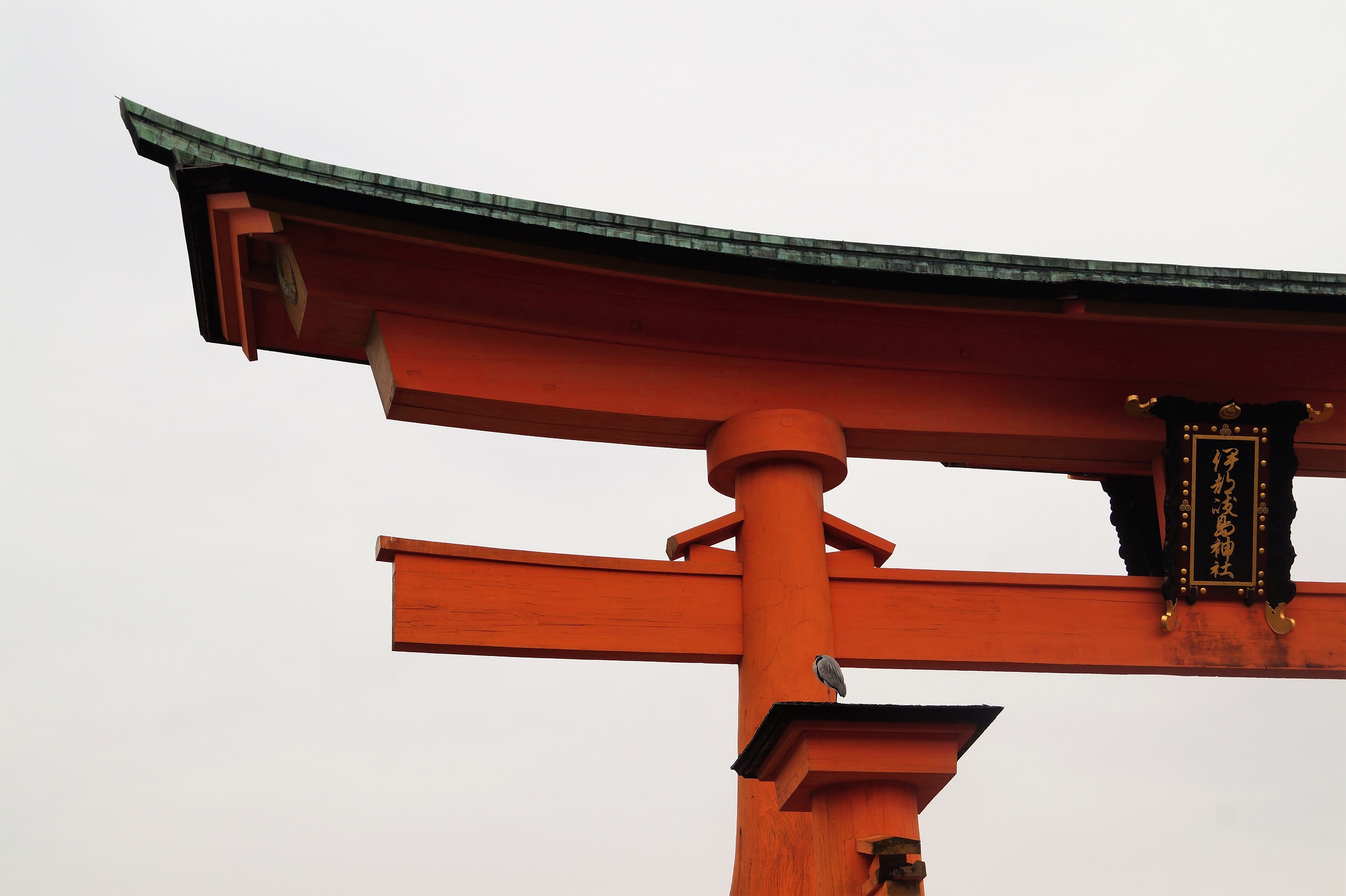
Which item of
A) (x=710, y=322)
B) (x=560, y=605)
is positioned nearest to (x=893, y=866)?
(x=560, y=605)

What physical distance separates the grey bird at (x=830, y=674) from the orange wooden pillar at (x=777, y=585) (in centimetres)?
39

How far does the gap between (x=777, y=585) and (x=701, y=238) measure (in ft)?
5.92

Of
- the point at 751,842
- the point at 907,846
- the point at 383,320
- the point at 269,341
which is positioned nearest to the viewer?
the point at 907,846

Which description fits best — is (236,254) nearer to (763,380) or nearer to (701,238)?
(701,238)

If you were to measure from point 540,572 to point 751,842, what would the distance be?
63.3 inches

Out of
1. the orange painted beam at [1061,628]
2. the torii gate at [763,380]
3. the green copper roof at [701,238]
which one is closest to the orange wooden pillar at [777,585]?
the torii gate at [763,380]

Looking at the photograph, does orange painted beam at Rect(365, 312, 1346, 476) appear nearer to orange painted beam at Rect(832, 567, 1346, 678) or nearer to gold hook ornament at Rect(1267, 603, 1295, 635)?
orange painted beam at Rect(832, 567, 1346, 678)

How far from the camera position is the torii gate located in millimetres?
6262

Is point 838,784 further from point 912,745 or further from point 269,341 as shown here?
point 269,341

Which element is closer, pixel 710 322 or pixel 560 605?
pixel 560 605

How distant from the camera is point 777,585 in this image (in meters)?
6.63

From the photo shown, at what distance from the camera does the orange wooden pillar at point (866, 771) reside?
15.0 ft

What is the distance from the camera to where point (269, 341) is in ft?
23.1

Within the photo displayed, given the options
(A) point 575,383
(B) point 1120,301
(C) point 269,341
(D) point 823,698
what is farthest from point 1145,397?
(C) point 269,341
